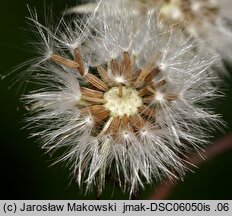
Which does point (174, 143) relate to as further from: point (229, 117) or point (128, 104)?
point (229, 117)

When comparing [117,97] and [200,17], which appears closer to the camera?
[117,97]

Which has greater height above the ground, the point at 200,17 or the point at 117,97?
the point at 200,17

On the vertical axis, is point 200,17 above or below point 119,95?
above

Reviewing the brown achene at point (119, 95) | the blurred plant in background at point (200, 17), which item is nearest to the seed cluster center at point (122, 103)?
the brown achene at point (119, 95)

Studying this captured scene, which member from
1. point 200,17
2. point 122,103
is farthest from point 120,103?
point 200,17

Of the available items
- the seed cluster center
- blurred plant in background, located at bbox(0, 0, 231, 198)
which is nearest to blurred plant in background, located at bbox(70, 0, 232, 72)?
blurred plant in background, located at bbox(0, 0, 231, 198)

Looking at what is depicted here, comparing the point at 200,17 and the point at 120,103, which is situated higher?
the point at 200,17

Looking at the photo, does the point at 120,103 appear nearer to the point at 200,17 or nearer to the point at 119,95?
the point at 119,95

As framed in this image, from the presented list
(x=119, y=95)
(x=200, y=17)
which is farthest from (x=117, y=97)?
(x=200, y=17)

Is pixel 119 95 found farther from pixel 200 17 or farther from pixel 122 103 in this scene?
pixel 200 17

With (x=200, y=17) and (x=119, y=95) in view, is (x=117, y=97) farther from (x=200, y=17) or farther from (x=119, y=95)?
(x=200, y=17)

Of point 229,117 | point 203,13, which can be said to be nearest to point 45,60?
point 203,13
